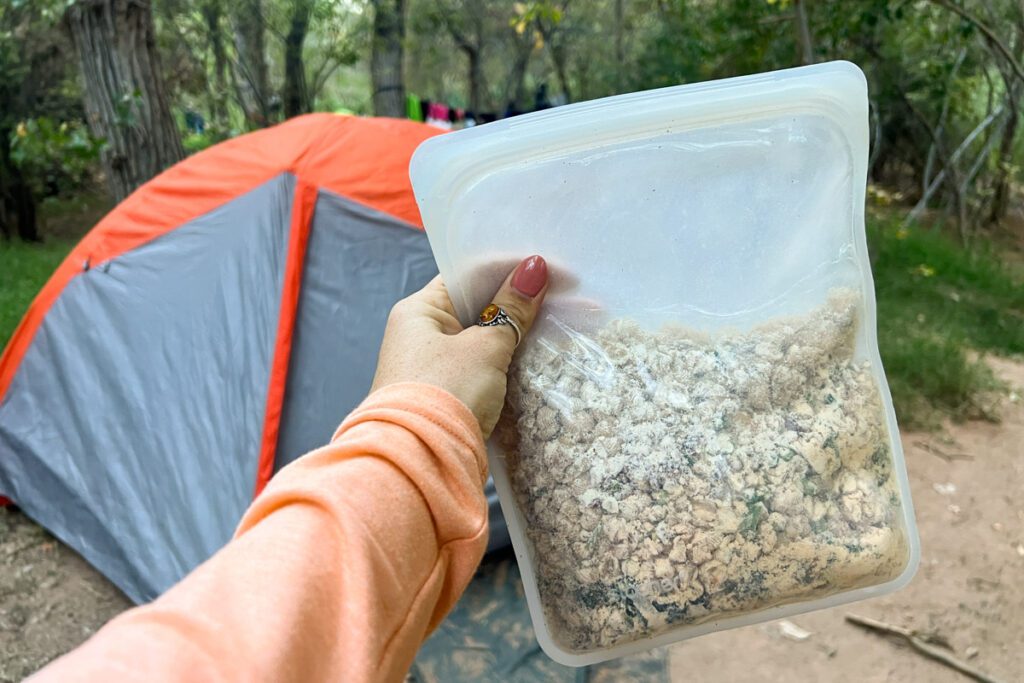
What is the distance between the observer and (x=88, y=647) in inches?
16.4

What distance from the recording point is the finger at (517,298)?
29.6 inches

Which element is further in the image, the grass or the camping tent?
the grass

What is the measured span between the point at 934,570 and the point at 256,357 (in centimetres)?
206

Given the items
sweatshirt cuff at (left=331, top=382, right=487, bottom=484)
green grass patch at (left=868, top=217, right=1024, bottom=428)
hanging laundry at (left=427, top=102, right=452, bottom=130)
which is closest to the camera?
sweatshirt cuff at (left=331, top=382, right=487, bottom=484)

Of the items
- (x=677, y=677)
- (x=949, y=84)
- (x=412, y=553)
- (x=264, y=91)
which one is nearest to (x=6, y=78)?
(x=264, y=91)

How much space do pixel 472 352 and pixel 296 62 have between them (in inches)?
213

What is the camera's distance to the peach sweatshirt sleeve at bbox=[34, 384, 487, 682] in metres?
0.43

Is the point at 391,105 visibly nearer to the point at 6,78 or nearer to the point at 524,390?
the point at 6,78

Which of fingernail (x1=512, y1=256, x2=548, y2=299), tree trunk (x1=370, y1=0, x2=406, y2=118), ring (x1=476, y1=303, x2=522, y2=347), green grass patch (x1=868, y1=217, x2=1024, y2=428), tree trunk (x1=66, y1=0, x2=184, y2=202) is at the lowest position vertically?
green grass patch (x1=868, y1=217, x2=1024, y2=428)

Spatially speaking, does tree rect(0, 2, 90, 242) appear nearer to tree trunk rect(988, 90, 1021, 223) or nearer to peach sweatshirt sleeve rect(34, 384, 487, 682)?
peach sweatshirt sleeve rect(34, 384, 487, 682)

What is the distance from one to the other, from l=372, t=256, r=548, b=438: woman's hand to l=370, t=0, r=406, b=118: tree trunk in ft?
17.9

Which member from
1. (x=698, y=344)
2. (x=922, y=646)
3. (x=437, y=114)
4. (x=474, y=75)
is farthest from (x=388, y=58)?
(x=698, y=344)

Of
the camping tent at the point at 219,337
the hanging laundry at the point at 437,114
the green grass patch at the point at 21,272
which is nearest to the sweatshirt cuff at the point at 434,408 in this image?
the camping tent at the point at 219,337

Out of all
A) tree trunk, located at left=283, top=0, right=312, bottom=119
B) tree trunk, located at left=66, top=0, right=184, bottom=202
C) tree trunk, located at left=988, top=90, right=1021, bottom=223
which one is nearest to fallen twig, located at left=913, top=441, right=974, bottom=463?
tree trunk, located at left=66, top=0, right=184, bottom=202
